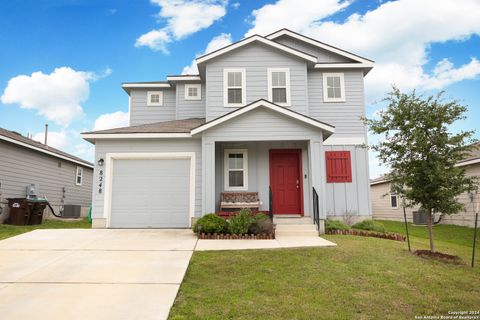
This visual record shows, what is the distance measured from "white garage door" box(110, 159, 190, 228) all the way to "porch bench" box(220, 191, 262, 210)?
4.11 feet

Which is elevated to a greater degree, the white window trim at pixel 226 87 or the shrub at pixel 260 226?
the white window trim at pixel 226 87

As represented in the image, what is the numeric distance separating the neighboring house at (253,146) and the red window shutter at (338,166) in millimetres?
38

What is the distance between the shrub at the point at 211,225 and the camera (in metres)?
9.02

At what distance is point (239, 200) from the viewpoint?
37.4ft

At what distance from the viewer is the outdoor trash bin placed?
1307cm

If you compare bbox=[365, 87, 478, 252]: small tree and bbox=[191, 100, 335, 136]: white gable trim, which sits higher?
bbox=[191, 100, 335, 136]: white gable trim

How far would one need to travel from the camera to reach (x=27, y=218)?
13273 millimetres

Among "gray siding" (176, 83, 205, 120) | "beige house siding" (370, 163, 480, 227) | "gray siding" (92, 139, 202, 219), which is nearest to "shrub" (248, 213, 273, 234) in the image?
"gray siding" (92, 139, 202, 219)

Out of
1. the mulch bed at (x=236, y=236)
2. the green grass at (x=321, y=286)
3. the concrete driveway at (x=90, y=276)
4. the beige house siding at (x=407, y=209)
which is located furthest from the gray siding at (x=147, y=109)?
the beige house siding at (x=407, y=209)

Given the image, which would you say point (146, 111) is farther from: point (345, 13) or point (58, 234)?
point (345, 13)

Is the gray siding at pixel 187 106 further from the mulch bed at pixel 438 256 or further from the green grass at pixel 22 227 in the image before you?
the mulch bed at pixel 438 256

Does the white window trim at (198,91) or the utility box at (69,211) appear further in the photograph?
the utility box at (69,211)

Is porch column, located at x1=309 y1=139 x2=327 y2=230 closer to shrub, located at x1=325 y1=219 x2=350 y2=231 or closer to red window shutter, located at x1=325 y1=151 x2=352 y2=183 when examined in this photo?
shrub, located at x1=325 y1=219 x2=350 y2=231

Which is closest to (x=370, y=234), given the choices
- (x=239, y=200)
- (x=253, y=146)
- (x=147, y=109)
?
(x=239, y=200)
